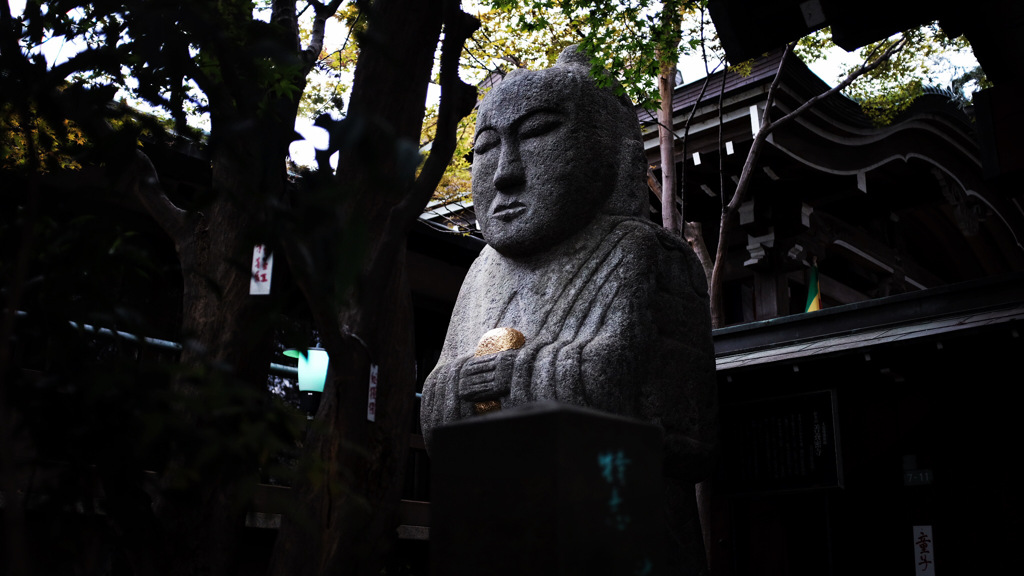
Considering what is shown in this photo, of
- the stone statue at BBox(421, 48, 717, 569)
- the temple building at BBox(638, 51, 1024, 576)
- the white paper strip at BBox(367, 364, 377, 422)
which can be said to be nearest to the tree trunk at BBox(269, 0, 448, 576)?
the white paper strip at BBox(367, 364, 377, 422)

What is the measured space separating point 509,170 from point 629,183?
0.64 m

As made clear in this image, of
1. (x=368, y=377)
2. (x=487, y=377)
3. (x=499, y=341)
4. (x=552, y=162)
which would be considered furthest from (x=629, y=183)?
(x=368, y=377)

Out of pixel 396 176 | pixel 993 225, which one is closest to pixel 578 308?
pixel 396 176

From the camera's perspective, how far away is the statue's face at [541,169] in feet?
15.2

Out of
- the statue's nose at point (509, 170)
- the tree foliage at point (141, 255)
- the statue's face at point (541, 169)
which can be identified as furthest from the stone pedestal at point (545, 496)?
the statue's nose at point (509, 170)

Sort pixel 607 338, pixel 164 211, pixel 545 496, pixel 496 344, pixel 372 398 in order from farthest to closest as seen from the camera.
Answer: pixel 164 211 → pixel 372 398 → pixel 496 344 → pixel 607 338 → pixel 545 496

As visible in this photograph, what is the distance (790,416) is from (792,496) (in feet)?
2.53

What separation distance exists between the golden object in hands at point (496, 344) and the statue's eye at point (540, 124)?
1047 mm

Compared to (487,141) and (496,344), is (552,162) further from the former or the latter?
(496,344)

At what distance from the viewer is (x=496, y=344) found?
4.39m

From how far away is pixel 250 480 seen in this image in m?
1.43

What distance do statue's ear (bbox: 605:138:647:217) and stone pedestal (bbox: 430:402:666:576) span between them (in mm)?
3136

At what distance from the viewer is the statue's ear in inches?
188

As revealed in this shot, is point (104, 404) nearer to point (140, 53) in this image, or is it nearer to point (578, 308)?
point (140, 53)
